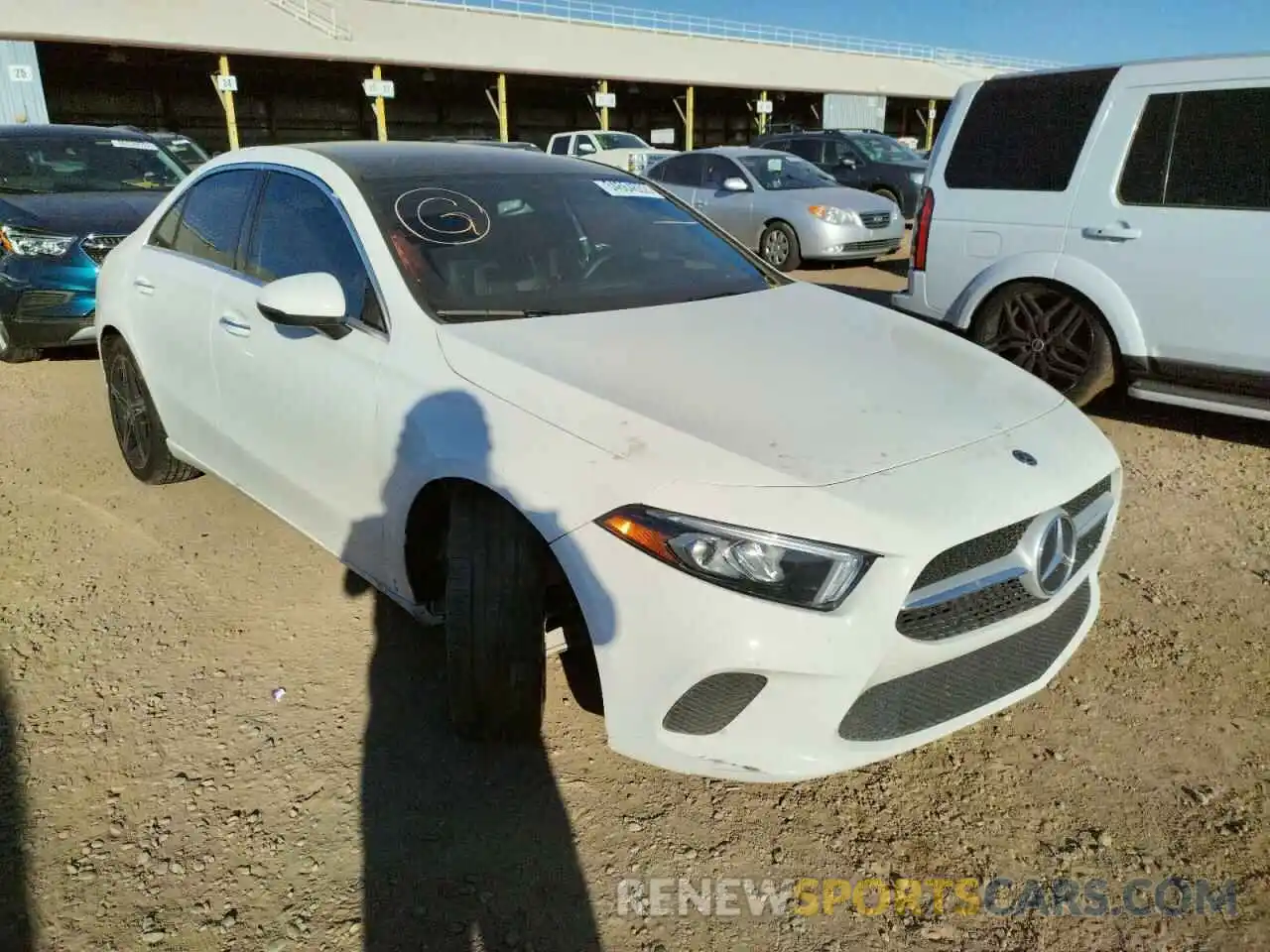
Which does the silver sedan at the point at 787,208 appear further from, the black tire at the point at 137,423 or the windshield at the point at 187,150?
the black tire at the point at 137,423

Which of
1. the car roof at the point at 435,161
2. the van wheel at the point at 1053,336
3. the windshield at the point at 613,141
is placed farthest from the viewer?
the windshield at the point at 613,141

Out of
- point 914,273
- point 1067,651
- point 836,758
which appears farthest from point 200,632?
point 914,273

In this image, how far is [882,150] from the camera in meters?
16.0

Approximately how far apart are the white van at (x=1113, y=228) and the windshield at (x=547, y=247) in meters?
2.38

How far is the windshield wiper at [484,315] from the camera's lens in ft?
8.85

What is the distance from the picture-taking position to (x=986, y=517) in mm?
2057

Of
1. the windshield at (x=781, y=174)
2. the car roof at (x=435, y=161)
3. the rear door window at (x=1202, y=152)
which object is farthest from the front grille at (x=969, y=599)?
the windshield at (x=781, y=174)

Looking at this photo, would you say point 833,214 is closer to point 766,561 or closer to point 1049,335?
point 1049,335

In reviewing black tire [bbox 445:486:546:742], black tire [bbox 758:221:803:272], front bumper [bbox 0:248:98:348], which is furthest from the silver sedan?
black tire [bbox 445:486:546:742]

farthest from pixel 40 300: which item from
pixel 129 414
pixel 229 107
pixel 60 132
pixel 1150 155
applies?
pixel 229 107

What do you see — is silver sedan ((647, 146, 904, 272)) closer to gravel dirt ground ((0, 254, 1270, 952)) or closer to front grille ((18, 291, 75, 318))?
front grille ((18, 291, 75, 318))

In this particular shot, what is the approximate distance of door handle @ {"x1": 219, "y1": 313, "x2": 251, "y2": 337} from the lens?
10.8ft

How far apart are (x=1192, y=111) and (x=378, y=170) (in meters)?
4.06

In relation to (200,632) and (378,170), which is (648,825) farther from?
(378,170)
